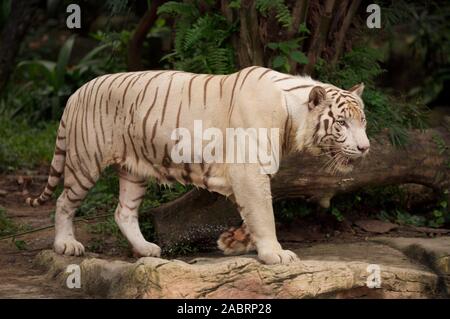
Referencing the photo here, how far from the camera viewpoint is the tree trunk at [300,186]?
5.92 metres

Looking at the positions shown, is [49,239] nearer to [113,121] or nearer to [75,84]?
[113,121]

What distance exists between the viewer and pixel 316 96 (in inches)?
196

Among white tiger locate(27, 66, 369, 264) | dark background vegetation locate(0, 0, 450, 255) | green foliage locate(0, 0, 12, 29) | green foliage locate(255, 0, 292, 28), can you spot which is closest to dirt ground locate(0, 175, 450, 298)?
dark background vegetation locate(0, 0, 450, 255)

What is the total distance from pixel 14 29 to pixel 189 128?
3.63 metres

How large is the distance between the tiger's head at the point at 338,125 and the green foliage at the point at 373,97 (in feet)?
4.16

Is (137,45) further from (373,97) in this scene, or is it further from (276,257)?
(276,257)

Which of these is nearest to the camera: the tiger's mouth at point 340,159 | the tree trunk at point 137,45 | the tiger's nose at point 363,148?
the tiger's nose at point 363,148

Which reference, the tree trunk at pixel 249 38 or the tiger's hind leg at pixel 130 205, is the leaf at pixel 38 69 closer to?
the tree trunk at pixel 249 38

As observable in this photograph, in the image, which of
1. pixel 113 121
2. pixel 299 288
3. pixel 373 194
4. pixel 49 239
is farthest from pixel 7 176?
pixel 299 288

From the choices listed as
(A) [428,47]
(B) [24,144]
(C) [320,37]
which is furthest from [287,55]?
(A) [428,47]

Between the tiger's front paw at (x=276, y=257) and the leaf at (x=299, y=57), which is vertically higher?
the leaf at (x=299, y=57)

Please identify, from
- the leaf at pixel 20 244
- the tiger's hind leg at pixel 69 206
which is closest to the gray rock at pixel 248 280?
the tiger's hind leg at pixel 69 206

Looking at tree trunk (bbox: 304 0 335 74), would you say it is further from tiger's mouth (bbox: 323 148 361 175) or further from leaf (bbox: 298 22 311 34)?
tiger's mouth (bbox: 323 148 361 175)

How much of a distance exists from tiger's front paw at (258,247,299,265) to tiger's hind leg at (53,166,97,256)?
1.42 m
